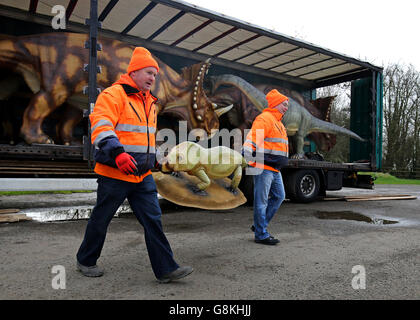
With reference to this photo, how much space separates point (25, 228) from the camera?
4918 millimetres

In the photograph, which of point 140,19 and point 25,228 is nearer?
point 25,228

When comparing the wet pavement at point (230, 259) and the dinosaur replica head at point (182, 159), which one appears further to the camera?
the dinosaur replica head at point (182, 159)

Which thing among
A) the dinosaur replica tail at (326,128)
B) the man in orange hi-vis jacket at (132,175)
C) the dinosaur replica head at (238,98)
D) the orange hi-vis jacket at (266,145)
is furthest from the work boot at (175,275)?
the dinosaur replica tail at (326,128)

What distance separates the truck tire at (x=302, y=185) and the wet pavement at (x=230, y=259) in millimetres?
2335

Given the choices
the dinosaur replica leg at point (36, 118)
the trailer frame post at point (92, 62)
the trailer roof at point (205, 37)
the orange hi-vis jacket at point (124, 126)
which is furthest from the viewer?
the trailer roof at point (205, 37)

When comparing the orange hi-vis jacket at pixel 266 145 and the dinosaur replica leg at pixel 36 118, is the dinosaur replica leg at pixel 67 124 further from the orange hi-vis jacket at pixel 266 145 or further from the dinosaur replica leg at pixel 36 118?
the orange hi-vis jacket at pixel 266 145

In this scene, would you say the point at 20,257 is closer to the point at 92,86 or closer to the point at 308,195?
the point at 92,86

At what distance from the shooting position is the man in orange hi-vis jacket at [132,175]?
2686 mm

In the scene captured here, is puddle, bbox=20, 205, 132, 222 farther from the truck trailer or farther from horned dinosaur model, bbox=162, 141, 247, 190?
horned dinosaur model, bbox=162, 141, 247, 190

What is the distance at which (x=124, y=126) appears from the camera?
2.72m

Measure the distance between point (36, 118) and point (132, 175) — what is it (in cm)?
405

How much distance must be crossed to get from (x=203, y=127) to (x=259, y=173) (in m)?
4.01

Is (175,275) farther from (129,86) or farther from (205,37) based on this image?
(205,37)

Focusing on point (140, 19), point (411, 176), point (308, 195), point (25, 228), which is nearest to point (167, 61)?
point (140, 19)
